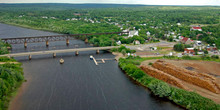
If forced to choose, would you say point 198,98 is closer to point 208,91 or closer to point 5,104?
point 208,91

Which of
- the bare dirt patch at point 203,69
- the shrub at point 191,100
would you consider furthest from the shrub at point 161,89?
the bare dirt patch at point 203,69

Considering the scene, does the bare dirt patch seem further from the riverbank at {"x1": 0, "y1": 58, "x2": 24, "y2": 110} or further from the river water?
the riverbank at {"x1": 0, "y1": 58, "x2": 24, "y2": 110}

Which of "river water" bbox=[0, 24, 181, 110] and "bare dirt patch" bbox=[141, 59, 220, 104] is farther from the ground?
"bare dirt patch" bbox=[141, 59, 220, 104]

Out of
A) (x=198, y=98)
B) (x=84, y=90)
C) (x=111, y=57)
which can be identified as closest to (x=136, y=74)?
(x=84, y=90)

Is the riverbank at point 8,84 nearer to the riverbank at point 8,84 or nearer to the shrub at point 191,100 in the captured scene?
the riverbank at point 8,84

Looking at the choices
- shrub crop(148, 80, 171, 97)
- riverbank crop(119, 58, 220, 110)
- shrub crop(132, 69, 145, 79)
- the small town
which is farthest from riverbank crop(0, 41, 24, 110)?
shrub crop(148, 80, 171, 97)

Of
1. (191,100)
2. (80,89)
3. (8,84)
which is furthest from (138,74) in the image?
(8,84)

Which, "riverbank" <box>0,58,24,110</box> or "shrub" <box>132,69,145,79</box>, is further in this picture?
"shrub" <box>132,69,145,79</box>
